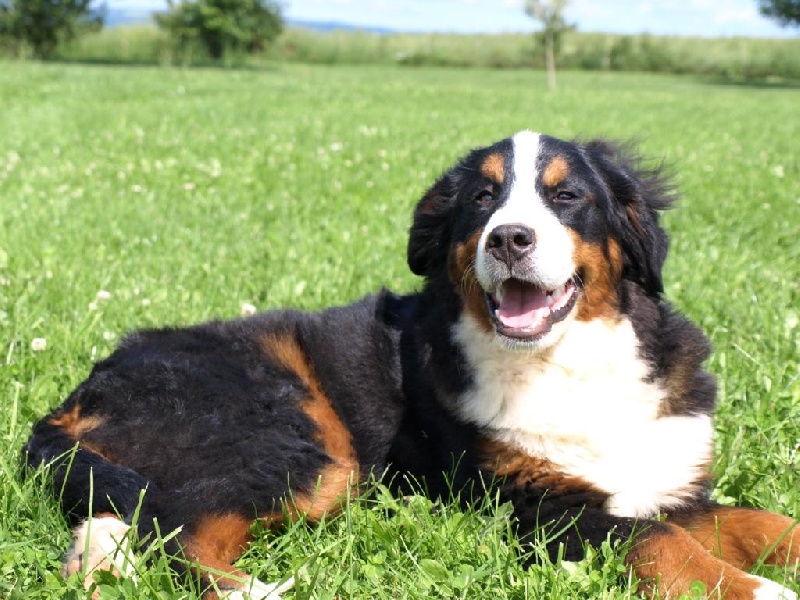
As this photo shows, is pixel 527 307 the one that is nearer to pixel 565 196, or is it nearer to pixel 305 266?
pixel 565 196

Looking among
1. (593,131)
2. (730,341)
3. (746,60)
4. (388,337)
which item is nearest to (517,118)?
(593,131)

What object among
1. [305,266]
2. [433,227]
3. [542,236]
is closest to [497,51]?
[305,266]

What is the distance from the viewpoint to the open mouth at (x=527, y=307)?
300 cm

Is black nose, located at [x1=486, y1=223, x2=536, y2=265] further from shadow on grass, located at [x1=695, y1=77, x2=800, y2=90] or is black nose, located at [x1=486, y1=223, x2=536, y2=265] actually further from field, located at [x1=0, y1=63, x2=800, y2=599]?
shadow on grass, located at [x1=695, y1=77, x2=800, y2=90]

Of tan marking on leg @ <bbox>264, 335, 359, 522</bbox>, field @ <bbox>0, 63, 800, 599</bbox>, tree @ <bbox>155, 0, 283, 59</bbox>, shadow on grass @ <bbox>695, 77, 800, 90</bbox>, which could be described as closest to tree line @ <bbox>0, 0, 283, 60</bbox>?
tree @ <bbox>155, 0, 283, 59</bbox>

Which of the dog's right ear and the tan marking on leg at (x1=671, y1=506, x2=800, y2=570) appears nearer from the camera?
the tan marking on leg at (x1=671, y1=506, x2=800, y2=570)

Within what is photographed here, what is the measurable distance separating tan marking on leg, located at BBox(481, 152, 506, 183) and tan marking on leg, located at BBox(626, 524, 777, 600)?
1.44 m

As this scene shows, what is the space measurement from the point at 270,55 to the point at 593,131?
4879 cm

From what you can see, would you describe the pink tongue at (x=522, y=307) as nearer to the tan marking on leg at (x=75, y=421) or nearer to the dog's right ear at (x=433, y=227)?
the dog's right ear at (x=433, y=227)

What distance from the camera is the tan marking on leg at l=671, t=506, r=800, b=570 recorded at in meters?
2.68

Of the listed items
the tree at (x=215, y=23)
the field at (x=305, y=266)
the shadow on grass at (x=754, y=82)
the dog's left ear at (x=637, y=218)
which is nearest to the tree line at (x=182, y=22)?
the tree at (x=215, y=23)

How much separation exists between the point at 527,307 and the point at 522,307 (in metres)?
0.02

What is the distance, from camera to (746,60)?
55219 mm

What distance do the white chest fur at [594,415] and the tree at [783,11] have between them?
55.9m
